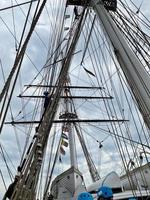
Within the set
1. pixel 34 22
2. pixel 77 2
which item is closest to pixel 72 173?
pixel 77 2

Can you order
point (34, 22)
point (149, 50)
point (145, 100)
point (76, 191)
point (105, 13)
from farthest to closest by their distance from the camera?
1. point (76, 191)
2. point (149, 50)
3. point (105, 13)
4. point (145, 100)
5. point (34, 22)

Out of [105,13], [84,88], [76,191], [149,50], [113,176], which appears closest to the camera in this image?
[105,13]

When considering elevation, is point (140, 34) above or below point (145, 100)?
above

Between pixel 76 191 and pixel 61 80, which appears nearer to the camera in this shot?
pixel 61 80

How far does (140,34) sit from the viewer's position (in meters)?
10.7

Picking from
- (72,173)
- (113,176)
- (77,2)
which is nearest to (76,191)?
(72,173)

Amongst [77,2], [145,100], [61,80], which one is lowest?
[145,100]

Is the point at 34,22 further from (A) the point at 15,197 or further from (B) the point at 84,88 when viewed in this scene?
(B) the point at 84,88

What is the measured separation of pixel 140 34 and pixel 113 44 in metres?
2.09

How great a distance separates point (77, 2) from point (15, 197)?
777 cm

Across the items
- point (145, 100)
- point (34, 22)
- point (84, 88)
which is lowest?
point (145, 100)

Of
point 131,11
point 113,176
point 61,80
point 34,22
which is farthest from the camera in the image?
point 113,176

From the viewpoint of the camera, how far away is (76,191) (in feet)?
53.3

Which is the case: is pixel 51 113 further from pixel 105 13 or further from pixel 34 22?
pixel 105 13
